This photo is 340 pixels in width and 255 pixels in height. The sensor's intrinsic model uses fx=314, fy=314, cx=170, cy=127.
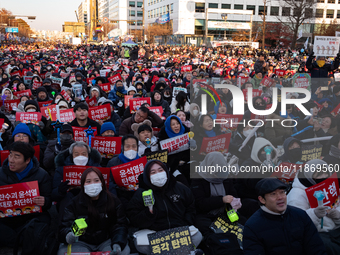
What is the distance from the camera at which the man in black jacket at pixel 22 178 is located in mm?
3584

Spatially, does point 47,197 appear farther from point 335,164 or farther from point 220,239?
point 335,164

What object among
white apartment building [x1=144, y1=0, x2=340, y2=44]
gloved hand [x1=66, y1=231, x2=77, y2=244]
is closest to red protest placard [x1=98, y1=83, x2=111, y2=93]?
gloved hand [x1=66, y1=231, x2=77, y2=244]

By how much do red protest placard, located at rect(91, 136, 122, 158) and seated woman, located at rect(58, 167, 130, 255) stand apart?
6.36 ft

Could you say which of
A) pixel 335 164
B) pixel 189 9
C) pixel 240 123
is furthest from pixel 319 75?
pixel 189 9

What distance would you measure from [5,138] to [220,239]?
4.57 metres

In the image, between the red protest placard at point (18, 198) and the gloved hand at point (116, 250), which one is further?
the red protest placard at point (18, 198)

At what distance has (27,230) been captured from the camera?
10.5ft

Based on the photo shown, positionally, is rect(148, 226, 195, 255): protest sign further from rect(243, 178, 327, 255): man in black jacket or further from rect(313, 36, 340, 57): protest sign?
rect(313, 36, 340, 57): protest sign

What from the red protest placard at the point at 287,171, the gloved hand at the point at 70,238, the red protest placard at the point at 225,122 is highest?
the red protest placard at the point at 225,122

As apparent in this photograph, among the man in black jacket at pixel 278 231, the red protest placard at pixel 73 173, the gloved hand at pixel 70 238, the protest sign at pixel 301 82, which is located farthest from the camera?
the protest sign at pixel 301 82

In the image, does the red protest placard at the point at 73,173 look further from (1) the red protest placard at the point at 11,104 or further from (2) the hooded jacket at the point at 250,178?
(1) the red protest placard at the point at 11,104

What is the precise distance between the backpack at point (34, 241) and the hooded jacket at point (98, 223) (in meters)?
0.18

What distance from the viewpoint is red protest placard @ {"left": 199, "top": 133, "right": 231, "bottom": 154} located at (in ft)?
16.1

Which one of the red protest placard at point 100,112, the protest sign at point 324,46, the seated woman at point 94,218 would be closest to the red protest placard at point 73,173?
the seated woman at point 94,218
